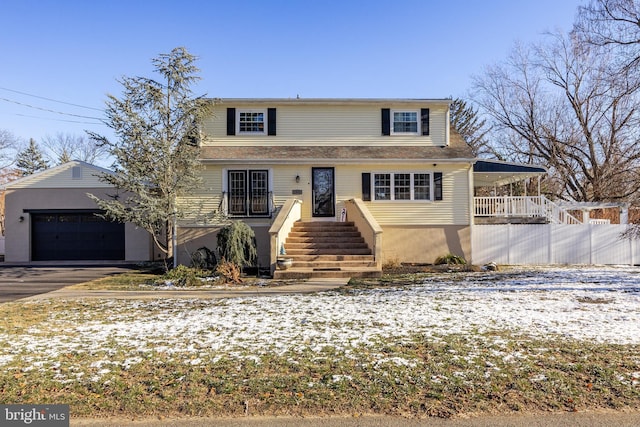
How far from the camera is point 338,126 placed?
15539 millimetres

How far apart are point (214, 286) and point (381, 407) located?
781 cm

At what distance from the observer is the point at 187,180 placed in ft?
41.7

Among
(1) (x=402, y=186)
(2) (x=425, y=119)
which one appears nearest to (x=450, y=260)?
(1) (x=402, y=186)

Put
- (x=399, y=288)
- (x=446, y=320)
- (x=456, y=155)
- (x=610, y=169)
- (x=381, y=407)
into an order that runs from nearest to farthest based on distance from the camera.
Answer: (x=381, y=407) < (x=446, y=320) < (x=399, y=288) < (x=456, y=155) < (x=610, y=169)

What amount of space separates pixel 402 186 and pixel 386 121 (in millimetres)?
2605

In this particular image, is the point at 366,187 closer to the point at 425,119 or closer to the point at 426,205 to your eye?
the point at 426,205

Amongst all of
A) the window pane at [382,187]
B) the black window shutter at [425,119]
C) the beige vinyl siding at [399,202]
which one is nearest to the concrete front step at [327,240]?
the beige vinyl siding at [399,202]

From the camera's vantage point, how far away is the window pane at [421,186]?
14898 mm

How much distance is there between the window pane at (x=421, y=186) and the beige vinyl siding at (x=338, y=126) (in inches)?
55.0

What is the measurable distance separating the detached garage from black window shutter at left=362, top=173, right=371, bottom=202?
9030 millimetres

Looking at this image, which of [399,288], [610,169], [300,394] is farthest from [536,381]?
[610,169]

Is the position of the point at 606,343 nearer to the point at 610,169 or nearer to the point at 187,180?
the point at 187,180

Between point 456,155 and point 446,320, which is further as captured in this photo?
point 456,155

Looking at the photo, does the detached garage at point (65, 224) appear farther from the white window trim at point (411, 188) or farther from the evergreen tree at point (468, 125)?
the evergreen tree at point (468, 125)
